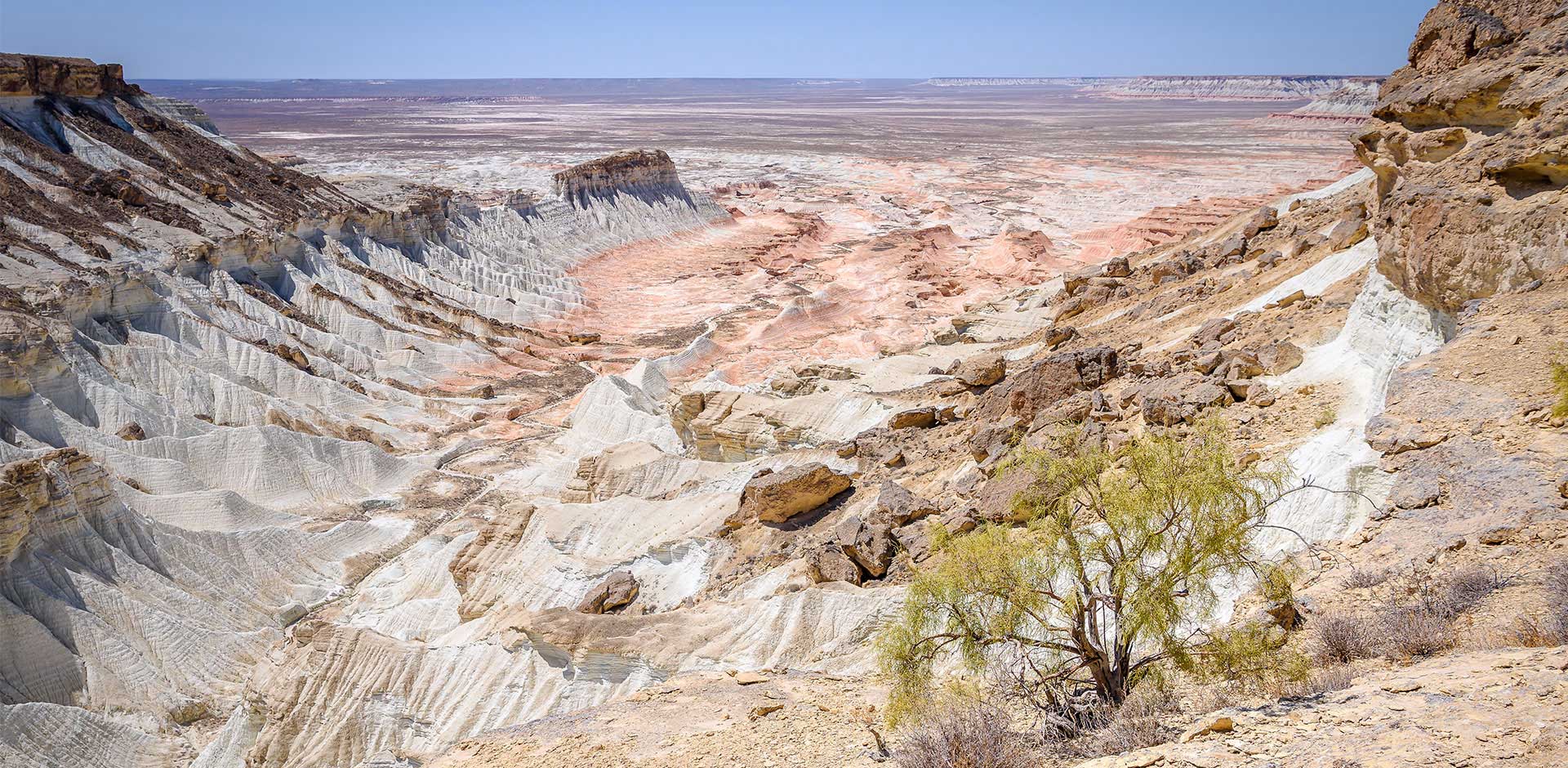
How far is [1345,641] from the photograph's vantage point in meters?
7.17

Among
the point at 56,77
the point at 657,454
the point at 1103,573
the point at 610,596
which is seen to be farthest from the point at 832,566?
the point at 56,77

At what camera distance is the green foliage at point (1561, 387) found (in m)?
8.36

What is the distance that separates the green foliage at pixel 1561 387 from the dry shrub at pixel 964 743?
545cm

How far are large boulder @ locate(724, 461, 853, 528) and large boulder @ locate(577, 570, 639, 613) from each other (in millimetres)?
2158

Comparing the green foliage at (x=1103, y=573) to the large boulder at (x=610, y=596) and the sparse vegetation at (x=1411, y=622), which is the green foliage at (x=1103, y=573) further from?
the large boulder at (x=610, y=596)

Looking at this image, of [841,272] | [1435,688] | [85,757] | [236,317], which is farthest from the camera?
[841,272]

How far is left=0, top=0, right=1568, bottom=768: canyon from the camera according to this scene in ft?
29.0

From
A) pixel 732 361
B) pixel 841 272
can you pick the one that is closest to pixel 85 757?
pixel 732 361

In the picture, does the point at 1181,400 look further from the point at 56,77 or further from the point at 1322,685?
the point at 56,77

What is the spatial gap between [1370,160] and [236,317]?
96.0ft

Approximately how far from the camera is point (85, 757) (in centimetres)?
1273

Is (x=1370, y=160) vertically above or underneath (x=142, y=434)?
above

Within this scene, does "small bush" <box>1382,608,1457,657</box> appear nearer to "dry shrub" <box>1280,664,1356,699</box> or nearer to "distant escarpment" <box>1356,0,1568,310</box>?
"dry shrub" <box>1280,664,1356,699</box>

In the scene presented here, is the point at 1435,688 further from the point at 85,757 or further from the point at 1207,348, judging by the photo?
the point at 85,757
